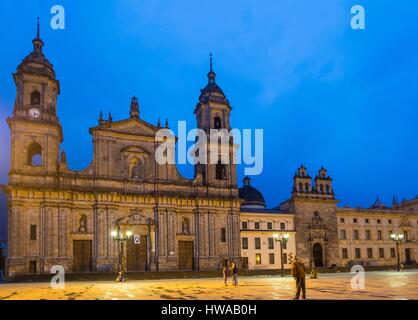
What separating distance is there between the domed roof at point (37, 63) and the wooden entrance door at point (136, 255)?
70.1 ft

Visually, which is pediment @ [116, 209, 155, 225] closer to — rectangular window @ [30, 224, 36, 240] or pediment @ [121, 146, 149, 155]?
pediment @ [121, 146, 149, 155]

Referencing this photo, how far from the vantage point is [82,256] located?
48.2 meters

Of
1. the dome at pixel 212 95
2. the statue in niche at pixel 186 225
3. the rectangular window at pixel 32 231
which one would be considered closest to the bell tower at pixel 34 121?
the rectangular window at pixel 32 231

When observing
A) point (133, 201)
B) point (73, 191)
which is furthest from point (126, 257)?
point (73, 191)

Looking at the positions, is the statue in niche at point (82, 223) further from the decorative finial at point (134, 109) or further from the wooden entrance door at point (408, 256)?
the wooden entrance door at point (408, 256)

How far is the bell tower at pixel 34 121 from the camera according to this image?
156ft

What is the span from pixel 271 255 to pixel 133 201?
839 inches

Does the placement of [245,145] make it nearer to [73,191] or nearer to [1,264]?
[73,191]

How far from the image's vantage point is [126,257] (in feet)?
165

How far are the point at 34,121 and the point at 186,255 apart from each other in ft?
75.6

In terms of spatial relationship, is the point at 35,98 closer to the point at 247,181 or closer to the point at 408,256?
the point at 247,181

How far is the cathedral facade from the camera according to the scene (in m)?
46.4

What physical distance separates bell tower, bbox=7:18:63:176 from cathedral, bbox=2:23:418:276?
0.11 metres

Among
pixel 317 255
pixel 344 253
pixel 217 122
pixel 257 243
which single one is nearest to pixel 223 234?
pixel 257 243
